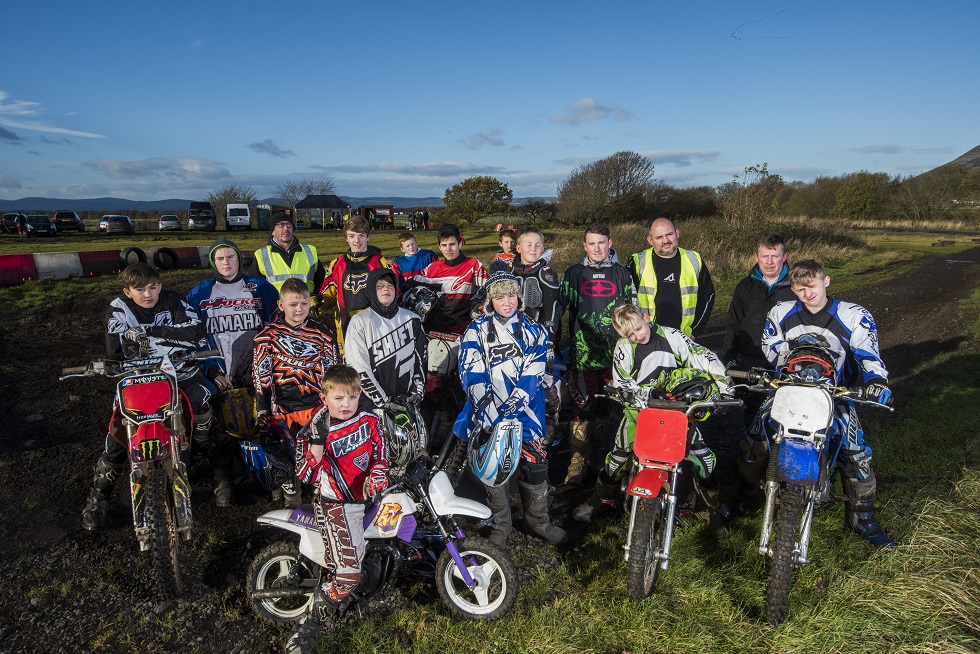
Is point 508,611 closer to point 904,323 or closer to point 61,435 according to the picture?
point 61,435

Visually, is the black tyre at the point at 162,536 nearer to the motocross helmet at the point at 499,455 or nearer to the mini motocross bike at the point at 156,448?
the mini motocross bike at the point at 156,448

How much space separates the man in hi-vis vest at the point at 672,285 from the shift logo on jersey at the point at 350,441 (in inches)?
122

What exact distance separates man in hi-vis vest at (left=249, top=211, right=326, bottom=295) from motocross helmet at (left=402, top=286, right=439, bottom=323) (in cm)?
116

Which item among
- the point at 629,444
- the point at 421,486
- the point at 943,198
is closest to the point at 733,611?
the point at 629,444

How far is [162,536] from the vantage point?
3303 mm

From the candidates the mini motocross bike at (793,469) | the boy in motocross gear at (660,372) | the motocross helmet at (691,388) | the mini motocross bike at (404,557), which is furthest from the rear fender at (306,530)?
the mini motocross bike at (793,469)

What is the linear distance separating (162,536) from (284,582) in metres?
0.75

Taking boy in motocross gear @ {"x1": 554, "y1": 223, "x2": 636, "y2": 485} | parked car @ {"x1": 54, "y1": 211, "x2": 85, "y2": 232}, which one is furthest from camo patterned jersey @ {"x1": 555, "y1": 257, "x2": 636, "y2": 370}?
parked car @ {"x1": 54, "y1": 211, "x2": 85, "y2": 232}

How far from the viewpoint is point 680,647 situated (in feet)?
9.86

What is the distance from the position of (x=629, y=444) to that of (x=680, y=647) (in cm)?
136

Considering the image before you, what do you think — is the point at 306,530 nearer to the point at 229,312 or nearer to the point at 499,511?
the point at 499,511

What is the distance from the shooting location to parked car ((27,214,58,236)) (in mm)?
28641

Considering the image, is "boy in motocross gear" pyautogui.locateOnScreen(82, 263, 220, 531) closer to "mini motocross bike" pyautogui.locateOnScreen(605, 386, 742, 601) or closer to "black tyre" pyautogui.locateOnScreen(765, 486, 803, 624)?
"mini motocross bike" pyautogui.locateOnScreen(605, 386, 742, 601)

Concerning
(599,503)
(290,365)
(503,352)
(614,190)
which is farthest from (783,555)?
(614,190)
